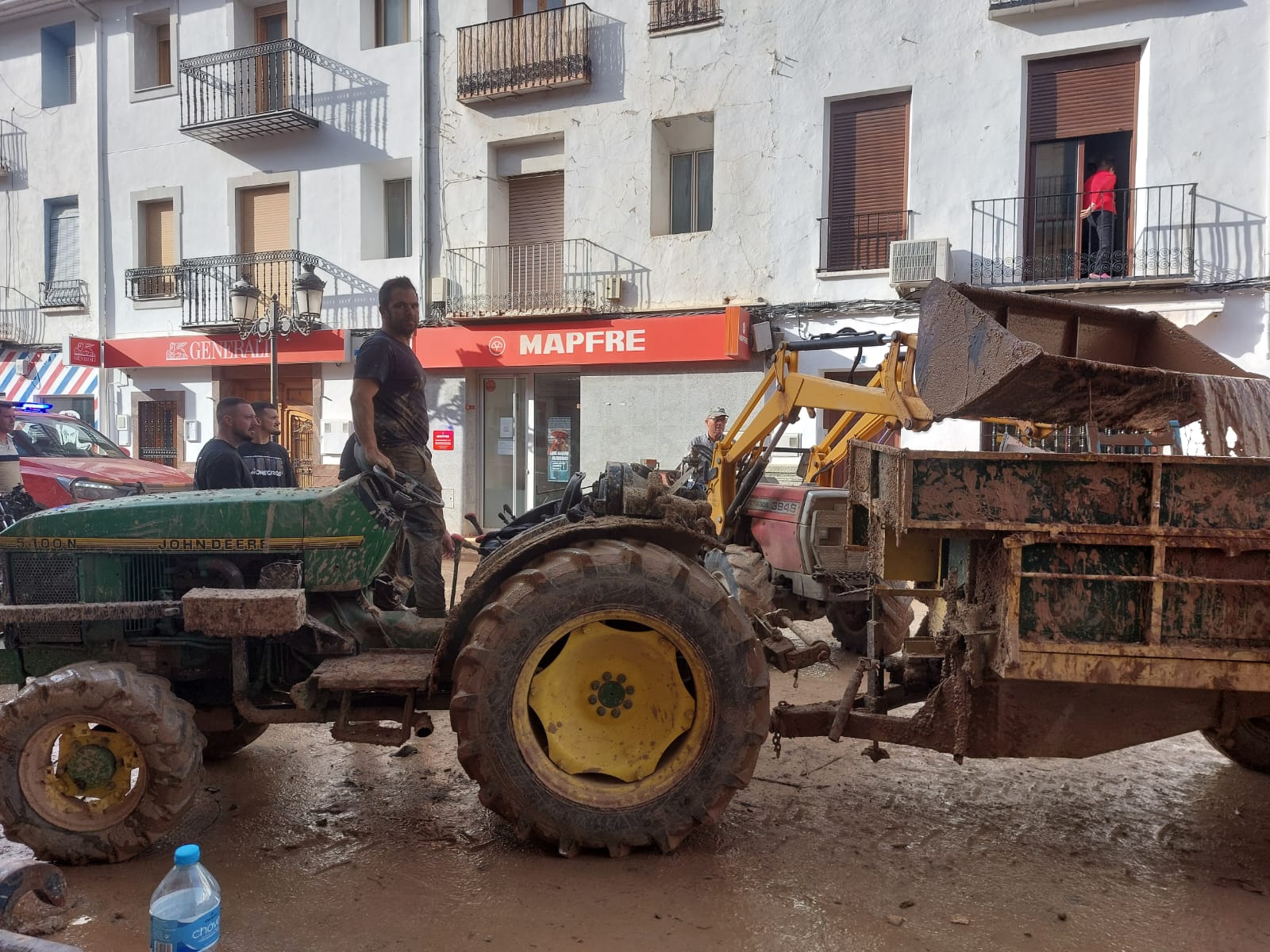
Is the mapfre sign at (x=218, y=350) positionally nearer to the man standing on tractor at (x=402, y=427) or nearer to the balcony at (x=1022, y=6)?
the balcony at (x=1022, y=6)

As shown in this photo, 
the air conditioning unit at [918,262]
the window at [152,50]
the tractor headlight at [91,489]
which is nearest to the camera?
the tractor headlight at [91,489]

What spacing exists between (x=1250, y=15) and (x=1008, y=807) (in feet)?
33.2

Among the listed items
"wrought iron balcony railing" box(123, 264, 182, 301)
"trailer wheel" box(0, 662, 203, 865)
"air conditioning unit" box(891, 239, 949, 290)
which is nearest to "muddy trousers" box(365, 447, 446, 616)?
"trailer wheel" box(0, 662, 203, 865)

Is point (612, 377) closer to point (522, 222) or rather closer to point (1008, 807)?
point (522, 222)

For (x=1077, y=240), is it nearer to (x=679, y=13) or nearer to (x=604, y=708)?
(x=679, y=13)

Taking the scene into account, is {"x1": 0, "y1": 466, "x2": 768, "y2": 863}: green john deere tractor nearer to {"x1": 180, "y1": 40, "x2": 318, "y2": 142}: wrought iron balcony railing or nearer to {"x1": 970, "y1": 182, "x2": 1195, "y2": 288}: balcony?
{"x1": 970, "y1": 182, "x2": 1195, "y2": 288}: balcony

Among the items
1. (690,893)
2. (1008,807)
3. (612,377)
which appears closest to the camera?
(690,893)

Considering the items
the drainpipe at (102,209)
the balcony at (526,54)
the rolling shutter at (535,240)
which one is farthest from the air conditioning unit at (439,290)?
the drainpipe at (102,209)

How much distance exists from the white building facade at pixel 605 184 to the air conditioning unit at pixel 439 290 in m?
0.05

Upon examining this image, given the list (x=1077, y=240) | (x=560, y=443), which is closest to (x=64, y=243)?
(x=560, y=443)

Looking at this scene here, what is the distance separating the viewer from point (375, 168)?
14516 mm

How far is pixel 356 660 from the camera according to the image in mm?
3623

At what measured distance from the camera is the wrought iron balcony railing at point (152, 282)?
1598 cm

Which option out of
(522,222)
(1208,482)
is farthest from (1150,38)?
(1208,482)
